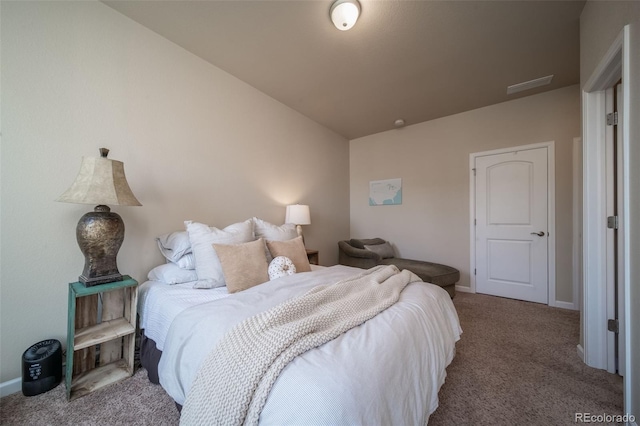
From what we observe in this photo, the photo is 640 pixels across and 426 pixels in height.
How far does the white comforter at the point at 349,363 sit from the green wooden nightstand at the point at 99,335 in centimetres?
67

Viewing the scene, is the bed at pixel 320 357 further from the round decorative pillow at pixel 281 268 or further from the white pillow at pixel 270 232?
the white pillow at pixel 270 232

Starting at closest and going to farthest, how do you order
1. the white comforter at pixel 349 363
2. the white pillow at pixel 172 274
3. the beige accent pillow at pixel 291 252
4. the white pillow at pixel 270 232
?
1. the white comforter at pixel 349 363
2. the white pillow at pixel 172 274
3. the beige accent pillow at pixel 291 252
4. the white pillow at pixel 270 232

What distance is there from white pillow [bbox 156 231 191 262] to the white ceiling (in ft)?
5.86

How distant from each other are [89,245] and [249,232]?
104cm

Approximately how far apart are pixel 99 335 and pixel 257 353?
139 cm

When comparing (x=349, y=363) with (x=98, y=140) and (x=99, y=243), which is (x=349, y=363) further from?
(x=98, y=140)

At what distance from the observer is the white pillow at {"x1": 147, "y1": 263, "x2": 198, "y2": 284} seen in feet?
5.83

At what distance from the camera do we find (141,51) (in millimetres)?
1999

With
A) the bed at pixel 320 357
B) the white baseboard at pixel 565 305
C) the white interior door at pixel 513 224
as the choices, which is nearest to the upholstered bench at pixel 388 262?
the white interior door at pixel 513 224

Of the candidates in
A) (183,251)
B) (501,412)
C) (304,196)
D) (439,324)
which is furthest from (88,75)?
(501,412)

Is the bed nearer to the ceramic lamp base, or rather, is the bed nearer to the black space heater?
the ceramic lamp base

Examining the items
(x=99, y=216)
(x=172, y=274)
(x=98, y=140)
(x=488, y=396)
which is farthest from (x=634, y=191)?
(x=98, y=140)

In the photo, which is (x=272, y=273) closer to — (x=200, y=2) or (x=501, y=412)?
(x=501, y=412)

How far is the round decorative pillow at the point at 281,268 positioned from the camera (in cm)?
184
